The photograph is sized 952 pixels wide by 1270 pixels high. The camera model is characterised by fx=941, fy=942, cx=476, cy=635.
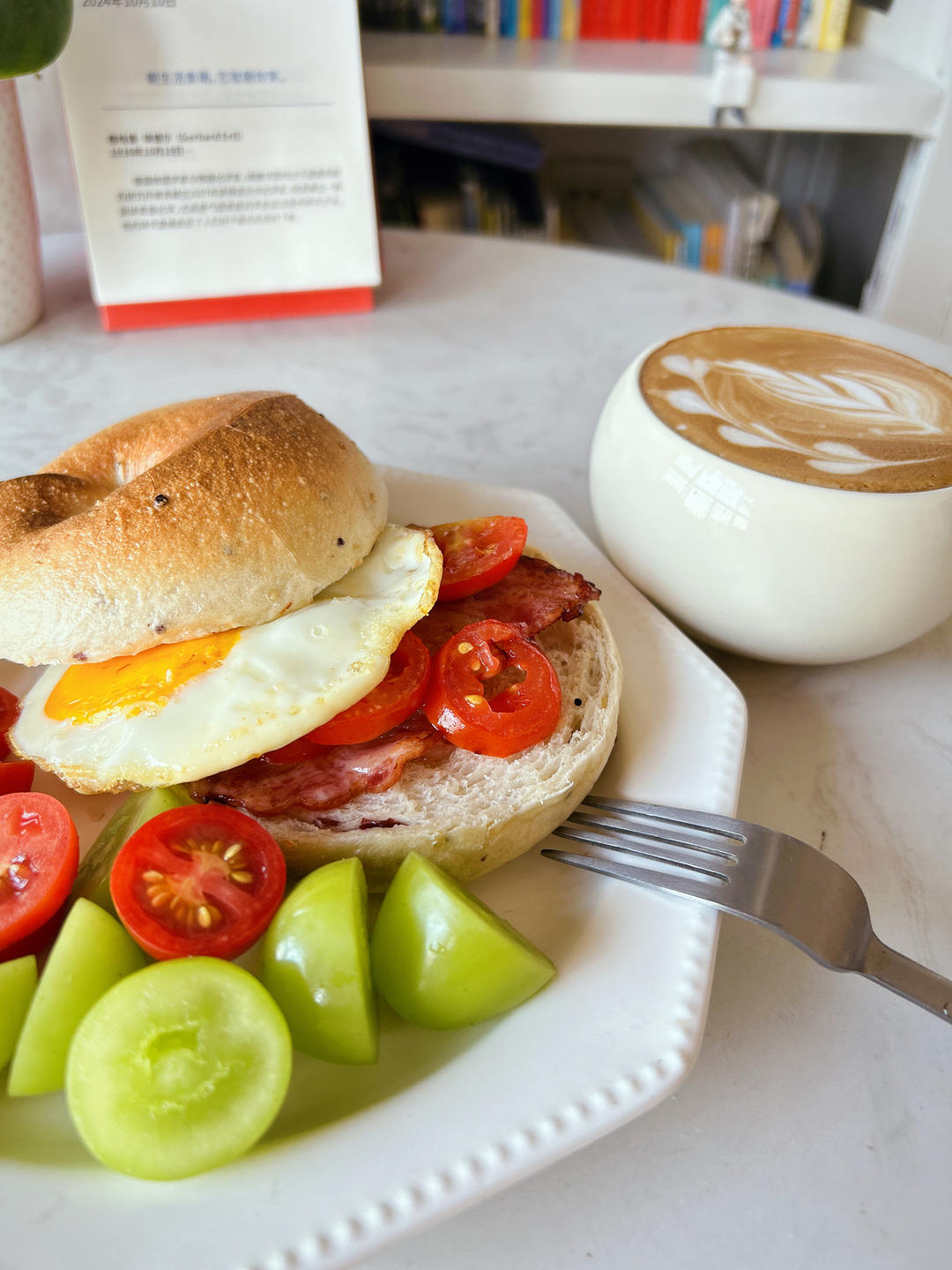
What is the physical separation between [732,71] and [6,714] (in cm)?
365

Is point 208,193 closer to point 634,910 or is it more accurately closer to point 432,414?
point 432,414

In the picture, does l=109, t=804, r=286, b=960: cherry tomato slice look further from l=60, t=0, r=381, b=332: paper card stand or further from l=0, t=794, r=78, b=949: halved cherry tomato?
l=60, t=0, r=381, b=332: paper card stand

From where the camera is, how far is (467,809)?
4.04 ft

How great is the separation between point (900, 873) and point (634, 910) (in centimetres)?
45

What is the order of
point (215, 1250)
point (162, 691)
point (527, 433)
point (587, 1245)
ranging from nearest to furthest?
point (215, 1250) → point (587, 1245) → point (162, 691) → point (527, 433)

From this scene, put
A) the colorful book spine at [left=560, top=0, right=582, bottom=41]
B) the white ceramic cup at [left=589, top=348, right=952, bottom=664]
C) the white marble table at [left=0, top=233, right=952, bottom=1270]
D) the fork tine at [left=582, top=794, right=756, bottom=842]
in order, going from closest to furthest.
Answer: the white marble table at [left=0, top=233, right=952, bottom=1270] → the fork tine at [left=582, top=794, right=756, bottom=842] → the white ceramic cup at [left=589, top=348, right=952, bottom=664] → the colorful book spine at [left=560, top=0, right=582, bottom=41]

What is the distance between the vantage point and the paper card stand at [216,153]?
2.31 metres

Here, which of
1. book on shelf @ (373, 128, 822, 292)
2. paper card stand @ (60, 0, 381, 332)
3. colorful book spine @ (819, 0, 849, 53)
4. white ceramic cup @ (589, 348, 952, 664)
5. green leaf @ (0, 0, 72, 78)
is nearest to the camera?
white ceramic cup @ (589, 348, 952, 664)

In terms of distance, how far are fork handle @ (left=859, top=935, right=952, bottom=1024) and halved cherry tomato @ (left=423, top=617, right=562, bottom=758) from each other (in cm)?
49

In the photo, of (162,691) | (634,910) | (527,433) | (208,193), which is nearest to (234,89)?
(208,193)

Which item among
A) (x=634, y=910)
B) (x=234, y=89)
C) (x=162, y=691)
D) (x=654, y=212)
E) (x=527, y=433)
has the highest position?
(x=234, y=89)

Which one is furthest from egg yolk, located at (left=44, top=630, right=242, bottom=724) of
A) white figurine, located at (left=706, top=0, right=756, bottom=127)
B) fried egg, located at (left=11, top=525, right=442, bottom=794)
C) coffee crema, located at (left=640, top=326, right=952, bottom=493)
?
white figurine, located at (left=706, top=0, right=756, bottom=127)

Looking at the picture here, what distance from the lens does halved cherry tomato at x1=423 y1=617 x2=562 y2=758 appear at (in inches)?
50.1

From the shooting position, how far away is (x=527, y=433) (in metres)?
2.35
